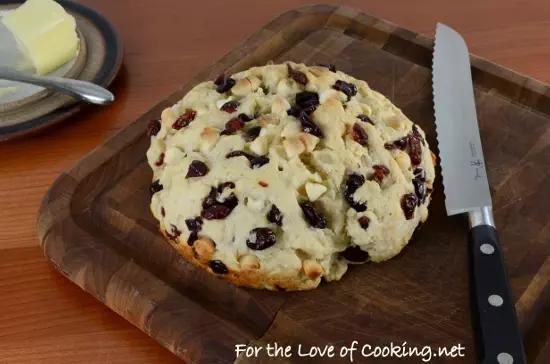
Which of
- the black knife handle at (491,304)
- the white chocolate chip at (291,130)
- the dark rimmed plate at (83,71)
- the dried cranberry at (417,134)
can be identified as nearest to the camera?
the black knife handle at (491,304)

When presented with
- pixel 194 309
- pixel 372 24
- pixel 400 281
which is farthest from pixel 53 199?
pixel 372 24

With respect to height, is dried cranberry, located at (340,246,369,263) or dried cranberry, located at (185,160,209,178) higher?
dried cranberry, located at (185,160,209,178)

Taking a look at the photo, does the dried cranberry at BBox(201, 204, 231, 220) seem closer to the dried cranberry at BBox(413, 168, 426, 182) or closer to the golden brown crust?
the golden brown crust

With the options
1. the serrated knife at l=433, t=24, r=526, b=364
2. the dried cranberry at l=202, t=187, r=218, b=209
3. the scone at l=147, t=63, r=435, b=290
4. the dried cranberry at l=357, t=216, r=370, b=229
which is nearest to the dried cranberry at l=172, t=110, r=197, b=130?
the scone at l=147, t=63, r=435, b=290

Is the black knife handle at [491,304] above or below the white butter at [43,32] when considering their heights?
below

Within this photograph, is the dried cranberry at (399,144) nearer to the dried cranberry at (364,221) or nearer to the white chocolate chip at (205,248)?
the dried cranberry at (364,221)

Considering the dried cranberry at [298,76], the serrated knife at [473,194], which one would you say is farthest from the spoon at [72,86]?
the serrated knife at [473,194]
